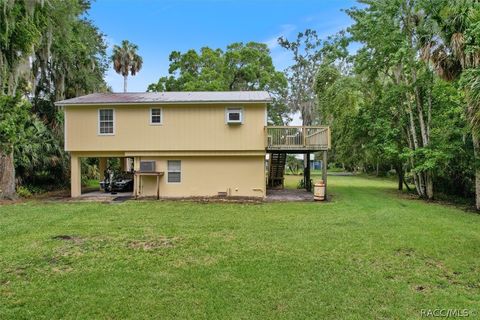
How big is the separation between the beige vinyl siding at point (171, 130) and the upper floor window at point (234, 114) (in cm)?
16

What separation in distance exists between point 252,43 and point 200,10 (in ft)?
38.0

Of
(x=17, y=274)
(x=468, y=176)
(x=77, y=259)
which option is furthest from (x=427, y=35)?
(x=17, y=274)

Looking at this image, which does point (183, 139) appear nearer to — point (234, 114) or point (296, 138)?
point (234, 114)

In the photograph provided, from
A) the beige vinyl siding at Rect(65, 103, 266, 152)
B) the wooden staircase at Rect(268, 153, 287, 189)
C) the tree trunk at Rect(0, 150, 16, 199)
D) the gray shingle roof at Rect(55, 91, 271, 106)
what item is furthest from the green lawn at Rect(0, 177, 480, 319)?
the wooden staircase at Rect(268, 153, 287, 189)

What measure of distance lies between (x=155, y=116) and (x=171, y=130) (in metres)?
0.98

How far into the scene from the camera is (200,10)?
20016 mm

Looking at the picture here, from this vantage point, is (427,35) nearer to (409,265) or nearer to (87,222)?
(409,265)

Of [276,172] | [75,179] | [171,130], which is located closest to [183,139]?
[171,130]

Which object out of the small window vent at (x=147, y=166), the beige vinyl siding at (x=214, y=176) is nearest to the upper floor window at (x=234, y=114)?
the beige vinyl siding at (x=214, y=176)

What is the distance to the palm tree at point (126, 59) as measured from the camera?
114 feet

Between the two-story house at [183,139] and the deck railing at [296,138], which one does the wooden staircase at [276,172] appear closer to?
the deck railing at [296,138]

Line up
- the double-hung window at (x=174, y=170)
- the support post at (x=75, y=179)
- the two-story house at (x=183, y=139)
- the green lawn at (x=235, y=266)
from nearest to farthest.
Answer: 1. the green lawn at (x=235, y=266)
2. the two-story house at (x=183, y=139)
3. the support post at (x=75, y=179)
4. the double-hung window at (x=174, y=170)

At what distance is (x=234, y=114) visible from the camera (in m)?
15.0

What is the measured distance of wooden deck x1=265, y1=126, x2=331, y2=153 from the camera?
49.0 ft
